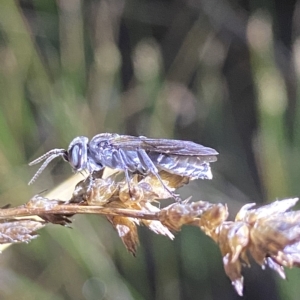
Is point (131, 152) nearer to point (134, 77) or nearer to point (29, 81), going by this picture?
point (29, 81)

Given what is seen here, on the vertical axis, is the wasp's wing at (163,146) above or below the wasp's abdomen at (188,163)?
above

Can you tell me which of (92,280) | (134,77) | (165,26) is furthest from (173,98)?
(92,280)

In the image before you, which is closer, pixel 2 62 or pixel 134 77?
pixel 2 62

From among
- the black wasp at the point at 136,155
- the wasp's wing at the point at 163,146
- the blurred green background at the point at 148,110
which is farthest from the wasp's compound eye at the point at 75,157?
the blurred green background at the point at 148,110

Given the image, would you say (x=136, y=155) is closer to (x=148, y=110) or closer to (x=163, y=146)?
(x=163, y=146)

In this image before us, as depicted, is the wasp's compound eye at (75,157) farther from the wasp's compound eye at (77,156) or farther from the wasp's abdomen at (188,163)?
the wasp's abdomen at (188,163)

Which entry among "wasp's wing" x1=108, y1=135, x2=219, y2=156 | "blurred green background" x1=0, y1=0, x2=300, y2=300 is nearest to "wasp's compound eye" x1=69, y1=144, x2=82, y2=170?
"wasp's wing" x1=108, y1=135, x2=219, y2=156
